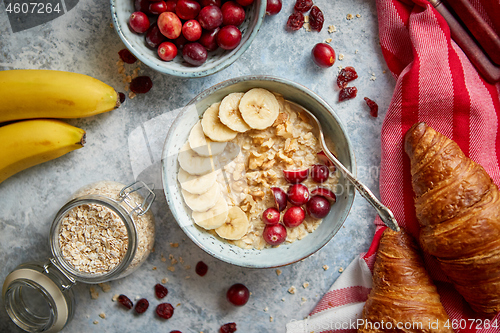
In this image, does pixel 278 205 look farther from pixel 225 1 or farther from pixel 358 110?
pixel 225 1

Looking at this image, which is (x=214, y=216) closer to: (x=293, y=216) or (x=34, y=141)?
(x=293, y=216)

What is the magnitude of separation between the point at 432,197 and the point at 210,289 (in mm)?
959

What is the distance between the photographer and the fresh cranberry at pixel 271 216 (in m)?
1.25

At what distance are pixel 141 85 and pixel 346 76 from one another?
85 cm

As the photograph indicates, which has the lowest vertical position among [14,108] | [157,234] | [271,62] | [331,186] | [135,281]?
[135,281]

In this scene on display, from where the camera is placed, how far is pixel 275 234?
125 cm

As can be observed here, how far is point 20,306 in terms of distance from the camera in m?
1.32

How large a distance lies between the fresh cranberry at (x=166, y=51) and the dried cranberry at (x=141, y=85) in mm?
145

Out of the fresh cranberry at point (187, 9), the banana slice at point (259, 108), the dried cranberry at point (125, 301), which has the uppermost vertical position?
the fresh cranberry at point (187, 9)

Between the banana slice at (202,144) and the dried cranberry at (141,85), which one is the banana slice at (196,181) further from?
the dried cranberry at (141,85)

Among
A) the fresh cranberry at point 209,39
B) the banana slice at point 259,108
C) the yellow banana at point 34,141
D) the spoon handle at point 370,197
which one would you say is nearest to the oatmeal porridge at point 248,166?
the banana slice at point 259,108

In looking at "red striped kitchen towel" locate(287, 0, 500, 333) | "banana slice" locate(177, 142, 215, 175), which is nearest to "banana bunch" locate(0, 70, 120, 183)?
"banana slice" locate(177, 142, 215, 175)

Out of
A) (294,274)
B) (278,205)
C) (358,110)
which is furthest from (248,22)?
(294,274)

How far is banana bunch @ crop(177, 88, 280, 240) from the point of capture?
1.25 metres
